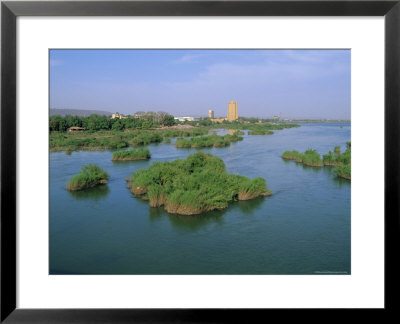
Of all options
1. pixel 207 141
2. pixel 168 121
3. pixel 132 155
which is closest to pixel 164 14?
pixel 168 121

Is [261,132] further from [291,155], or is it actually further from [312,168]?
[312,168]

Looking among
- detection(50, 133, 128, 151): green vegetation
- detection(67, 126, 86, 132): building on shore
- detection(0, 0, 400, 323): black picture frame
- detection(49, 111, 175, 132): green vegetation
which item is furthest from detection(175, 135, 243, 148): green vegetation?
detection(0, 0, 400, 323): black picture frame

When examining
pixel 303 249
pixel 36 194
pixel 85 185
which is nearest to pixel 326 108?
pixel 303 249

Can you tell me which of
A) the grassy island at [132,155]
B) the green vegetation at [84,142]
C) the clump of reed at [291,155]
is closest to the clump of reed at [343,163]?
the clump of reed at [291,155]

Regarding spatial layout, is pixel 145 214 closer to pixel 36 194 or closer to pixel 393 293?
pixel 36 194

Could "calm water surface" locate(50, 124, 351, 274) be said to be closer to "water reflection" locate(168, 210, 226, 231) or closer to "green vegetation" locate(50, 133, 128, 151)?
"water reflection" locate(168, 210, 226, 231)

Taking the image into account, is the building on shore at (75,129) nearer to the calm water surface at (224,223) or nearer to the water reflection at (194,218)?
the calm water surface at (224,223)

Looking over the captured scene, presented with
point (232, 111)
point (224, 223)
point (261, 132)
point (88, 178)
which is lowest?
point (224, 223)
